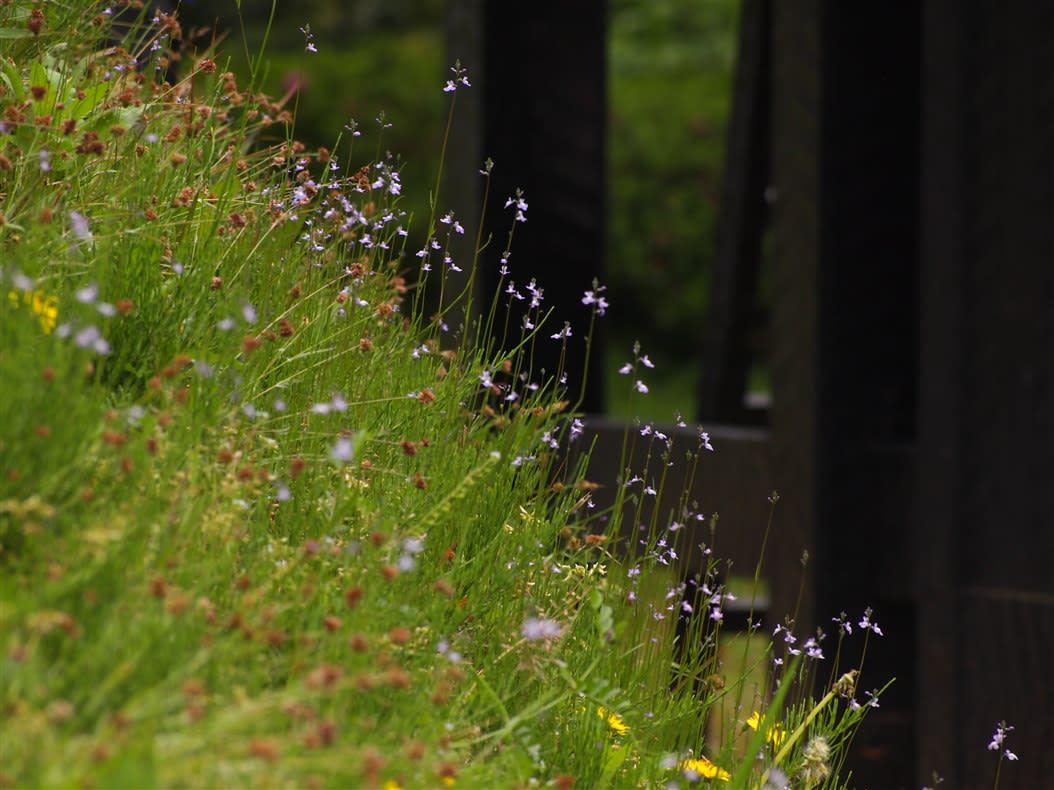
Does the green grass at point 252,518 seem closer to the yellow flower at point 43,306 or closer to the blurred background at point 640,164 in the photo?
the yellow flower at point 43,306

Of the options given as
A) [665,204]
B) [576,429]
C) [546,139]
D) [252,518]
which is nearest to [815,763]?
[576,429]

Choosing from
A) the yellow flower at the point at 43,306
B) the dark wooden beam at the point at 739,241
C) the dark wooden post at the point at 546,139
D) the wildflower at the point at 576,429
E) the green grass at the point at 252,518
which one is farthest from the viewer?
the dark wooden beam at the point at 739,241

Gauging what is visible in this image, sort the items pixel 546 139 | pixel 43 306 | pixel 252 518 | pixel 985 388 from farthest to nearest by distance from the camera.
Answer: pixel 546 139 < pixel 985 388 < pixel 252 518 < pixel 43 306

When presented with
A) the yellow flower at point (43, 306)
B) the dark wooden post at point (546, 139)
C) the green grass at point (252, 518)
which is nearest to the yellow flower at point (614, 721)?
the green grass at point (252, 518)

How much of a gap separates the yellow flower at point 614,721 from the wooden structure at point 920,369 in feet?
6.46

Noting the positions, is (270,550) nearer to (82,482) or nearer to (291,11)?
(82,482)

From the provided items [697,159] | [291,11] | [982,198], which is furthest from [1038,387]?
[291,11]

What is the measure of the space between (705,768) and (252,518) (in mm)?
826

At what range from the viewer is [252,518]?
219 centimetres

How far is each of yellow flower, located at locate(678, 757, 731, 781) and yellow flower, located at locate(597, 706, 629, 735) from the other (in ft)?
0.36

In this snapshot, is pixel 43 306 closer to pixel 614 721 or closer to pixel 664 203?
pixel 614 721

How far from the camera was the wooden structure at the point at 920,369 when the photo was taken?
12.9ft

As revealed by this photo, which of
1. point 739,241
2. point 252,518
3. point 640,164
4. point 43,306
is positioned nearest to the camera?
point 43,306

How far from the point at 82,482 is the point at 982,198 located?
2971mm
